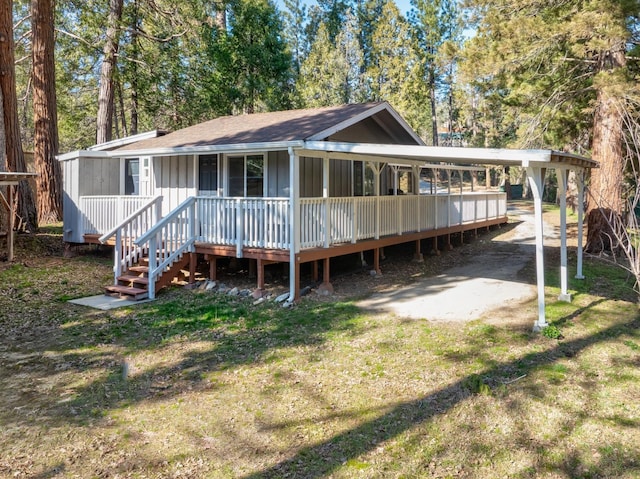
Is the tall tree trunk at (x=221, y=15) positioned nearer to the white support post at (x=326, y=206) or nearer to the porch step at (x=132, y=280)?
the white support post at (x=326, y=206)

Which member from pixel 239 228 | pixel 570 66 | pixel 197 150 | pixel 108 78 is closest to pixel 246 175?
pixel 197 150

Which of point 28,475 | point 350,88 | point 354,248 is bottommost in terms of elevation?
point 28,475

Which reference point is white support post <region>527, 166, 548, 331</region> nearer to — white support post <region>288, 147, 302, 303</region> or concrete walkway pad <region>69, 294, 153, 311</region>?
white support post <region>288, 147, 302, 303</region>

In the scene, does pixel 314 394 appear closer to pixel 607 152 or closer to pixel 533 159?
pixel 533 159

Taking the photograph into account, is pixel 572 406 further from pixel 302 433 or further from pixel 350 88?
pixel 350 88

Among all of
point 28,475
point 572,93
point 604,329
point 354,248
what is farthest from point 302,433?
point 572,93

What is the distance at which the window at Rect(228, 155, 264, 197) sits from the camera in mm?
11750

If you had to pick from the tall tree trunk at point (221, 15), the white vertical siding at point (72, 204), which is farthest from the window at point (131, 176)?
the tall tree trunk at point (221, 15)

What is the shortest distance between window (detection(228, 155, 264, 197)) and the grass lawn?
4.10 metres

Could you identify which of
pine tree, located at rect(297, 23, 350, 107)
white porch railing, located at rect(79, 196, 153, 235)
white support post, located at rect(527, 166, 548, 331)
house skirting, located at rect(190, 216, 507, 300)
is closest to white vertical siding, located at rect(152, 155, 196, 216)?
white porch railing, located at rect(79, 196, 153, 235)

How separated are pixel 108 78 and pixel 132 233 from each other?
11934 millimetres

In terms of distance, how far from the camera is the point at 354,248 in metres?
10.5

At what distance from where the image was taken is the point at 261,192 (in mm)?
11758

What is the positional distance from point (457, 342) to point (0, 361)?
19.3ft
